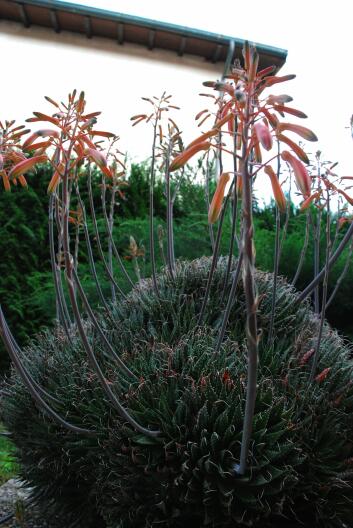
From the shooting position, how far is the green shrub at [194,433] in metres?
1.85

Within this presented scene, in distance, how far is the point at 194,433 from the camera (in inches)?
74.6

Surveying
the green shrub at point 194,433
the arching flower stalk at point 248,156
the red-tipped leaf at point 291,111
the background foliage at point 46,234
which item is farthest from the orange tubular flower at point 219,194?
the background foliage at point 46,234

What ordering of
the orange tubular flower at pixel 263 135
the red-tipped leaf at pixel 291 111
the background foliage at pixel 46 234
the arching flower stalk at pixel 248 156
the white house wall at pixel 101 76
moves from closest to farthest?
the orange tubular flower at pixel 263 135 → the arching flower stalk at pixel 248 156 → the red-tipped leaf at pixel 291 111 → the background foliage at pixel 46 234 → the white house wall at pixel 101 76

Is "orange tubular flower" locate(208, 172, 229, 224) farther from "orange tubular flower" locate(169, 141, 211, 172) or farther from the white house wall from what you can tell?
the white house wall

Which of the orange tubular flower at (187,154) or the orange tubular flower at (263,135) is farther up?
the orange tubular flower at (263,135)

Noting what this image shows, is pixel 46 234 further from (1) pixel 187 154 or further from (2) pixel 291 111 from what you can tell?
(1) pixel 187 154

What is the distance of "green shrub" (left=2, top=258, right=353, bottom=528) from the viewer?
1.85 meters

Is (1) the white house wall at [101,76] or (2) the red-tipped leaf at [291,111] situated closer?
(2) the red-tipped leaf at [291,111]

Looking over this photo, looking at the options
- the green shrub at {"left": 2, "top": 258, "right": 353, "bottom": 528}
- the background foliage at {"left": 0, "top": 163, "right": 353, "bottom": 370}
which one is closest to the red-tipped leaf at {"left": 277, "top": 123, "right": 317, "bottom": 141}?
the green shrub at {"left": 2, "top": 258, "right": 353, "bottom": 528}

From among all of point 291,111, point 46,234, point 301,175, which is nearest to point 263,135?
point 301,175

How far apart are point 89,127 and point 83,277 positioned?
3.99 meters

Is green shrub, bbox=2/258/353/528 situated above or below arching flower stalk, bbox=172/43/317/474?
below

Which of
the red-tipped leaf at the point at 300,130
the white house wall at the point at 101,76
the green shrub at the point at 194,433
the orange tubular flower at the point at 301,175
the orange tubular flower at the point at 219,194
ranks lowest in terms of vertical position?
the green shrub at the point at 194,433

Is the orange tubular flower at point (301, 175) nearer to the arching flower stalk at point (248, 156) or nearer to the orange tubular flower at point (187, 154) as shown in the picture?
the arching flower stalk at point (248, 156)
